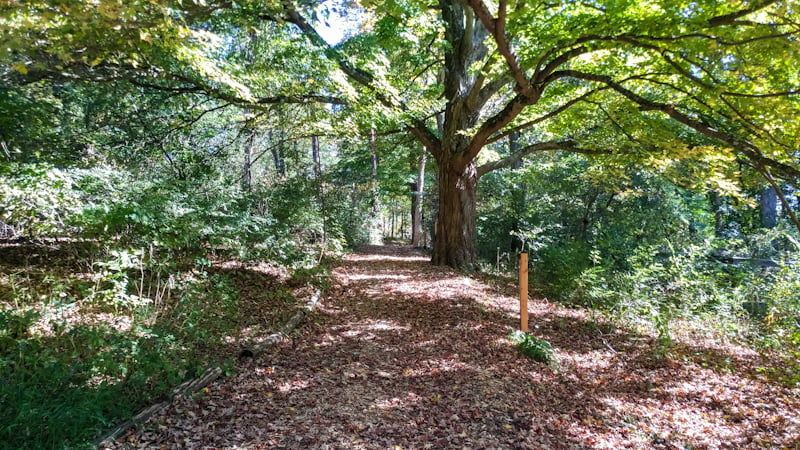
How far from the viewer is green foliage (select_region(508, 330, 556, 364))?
4.99 m

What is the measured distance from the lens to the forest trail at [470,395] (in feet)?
10.7

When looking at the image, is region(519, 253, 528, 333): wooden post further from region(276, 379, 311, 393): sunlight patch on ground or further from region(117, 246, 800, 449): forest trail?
region(276, 379, 311, 393): sunlight patch on ground

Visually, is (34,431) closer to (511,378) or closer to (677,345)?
(511,378)

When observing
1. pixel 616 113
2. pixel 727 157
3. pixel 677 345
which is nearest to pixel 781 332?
pixel 677 345

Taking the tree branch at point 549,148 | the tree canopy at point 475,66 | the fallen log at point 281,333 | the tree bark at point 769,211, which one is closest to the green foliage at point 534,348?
the fallen log at point 281,333

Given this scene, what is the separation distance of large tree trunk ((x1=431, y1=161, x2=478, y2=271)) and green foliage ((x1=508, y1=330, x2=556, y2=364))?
4.81m

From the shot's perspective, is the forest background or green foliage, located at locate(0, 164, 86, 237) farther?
green foliage, located at locate(0, 164, 86, 237)

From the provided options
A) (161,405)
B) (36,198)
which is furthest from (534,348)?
(36,198)

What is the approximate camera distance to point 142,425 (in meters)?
2.96

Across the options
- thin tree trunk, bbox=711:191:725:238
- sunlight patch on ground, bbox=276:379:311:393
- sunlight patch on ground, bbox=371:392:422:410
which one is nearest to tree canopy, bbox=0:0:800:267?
sunlight patch on ground, bbox=276:379:311:393

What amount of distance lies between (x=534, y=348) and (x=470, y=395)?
1.55 meters

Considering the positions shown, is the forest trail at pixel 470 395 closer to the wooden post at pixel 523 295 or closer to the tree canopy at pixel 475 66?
the wooden post at pixel 523 295

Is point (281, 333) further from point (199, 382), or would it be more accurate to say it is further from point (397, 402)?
point (397, 402)

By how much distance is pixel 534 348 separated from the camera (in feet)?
16.6
